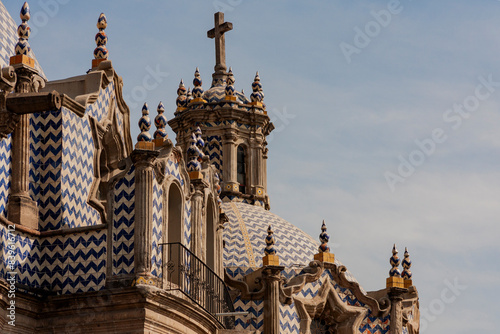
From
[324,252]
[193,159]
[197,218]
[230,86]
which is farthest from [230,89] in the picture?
[197,218]

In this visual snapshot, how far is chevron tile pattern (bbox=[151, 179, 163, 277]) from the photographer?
24.4 meters

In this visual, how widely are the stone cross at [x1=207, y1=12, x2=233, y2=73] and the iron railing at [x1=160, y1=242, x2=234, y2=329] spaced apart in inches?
618

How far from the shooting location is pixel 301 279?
34.6 meters

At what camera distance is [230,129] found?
41.2 m

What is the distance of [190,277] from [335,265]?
10196 mm

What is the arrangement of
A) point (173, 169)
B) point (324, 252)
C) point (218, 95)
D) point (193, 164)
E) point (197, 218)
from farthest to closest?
point (218, 95), point (324, 252), point (193, 164), point (197, 218), point (173, 169)

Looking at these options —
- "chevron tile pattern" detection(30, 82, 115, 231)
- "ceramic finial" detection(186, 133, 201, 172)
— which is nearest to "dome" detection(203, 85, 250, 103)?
"ceramic finial" detection(186, 133, 201, 172)

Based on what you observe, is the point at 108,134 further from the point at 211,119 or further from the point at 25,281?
the point at 211,119

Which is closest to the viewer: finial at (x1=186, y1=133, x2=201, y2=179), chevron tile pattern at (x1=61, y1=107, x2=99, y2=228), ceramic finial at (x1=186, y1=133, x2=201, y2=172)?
chevron tile pattern at (x1=61, y1=107, x2=99, y2=228)

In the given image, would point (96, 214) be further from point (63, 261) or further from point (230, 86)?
point (230, 86)

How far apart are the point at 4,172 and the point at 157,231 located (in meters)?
3.14

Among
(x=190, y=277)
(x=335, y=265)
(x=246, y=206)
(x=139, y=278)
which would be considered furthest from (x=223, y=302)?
(x=246, y=206)

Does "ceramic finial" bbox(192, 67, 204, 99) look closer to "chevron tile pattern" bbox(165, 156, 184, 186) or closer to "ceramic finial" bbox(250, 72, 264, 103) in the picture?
"ceramic finial" bbox(250, 72, 264, 103)

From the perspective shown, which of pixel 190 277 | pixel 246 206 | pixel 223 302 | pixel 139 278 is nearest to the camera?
pixel 139 278
